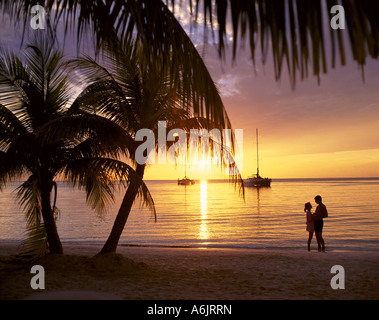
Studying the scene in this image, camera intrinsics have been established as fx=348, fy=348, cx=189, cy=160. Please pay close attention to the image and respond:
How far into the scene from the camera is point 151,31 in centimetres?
236

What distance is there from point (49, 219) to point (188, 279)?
3.94m

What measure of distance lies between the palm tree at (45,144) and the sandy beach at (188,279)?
1414 millimetres

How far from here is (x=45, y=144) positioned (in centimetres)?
859

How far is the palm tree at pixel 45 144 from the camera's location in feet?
26.3

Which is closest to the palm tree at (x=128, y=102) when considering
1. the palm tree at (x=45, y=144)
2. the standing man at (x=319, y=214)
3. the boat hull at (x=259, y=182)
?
the palm tree at (x=45, y=144)

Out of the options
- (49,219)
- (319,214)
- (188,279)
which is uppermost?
(49,219)

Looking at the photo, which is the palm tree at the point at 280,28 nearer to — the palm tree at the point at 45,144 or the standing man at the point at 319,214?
the palm tree at the point at 45,144

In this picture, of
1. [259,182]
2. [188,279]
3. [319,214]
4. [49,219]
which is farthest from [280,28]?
[259,182]

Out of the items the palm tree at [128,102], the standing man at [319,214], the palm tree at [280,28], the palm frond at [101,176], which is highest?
the palm tree at [128,102]

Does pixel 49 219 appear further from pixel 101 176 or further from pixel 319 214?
A: pixel 319 214

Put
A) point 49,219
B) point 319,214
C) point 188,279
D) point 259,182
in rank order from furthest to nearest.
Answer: point 259,182
point 319,214
point 49,219
point 188,279

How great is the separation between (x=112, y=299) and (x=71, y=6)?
493cm

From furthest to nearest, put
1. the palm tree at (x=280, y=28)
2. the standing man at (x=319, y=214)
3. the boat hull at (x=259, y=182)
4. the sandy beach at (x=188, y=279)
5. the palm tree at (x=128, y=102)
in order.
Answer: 1. the boat hull at (x=259, y=182)
2. the standing man at (x=319, y=214)
3. the palm tree at (x=128, y=102)
4. the sandy beach at (x=188, y=279)
5. the palm tree at (x=280, y=28)

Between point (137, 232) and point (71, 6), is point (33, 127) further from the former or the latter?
point (137, 232)
